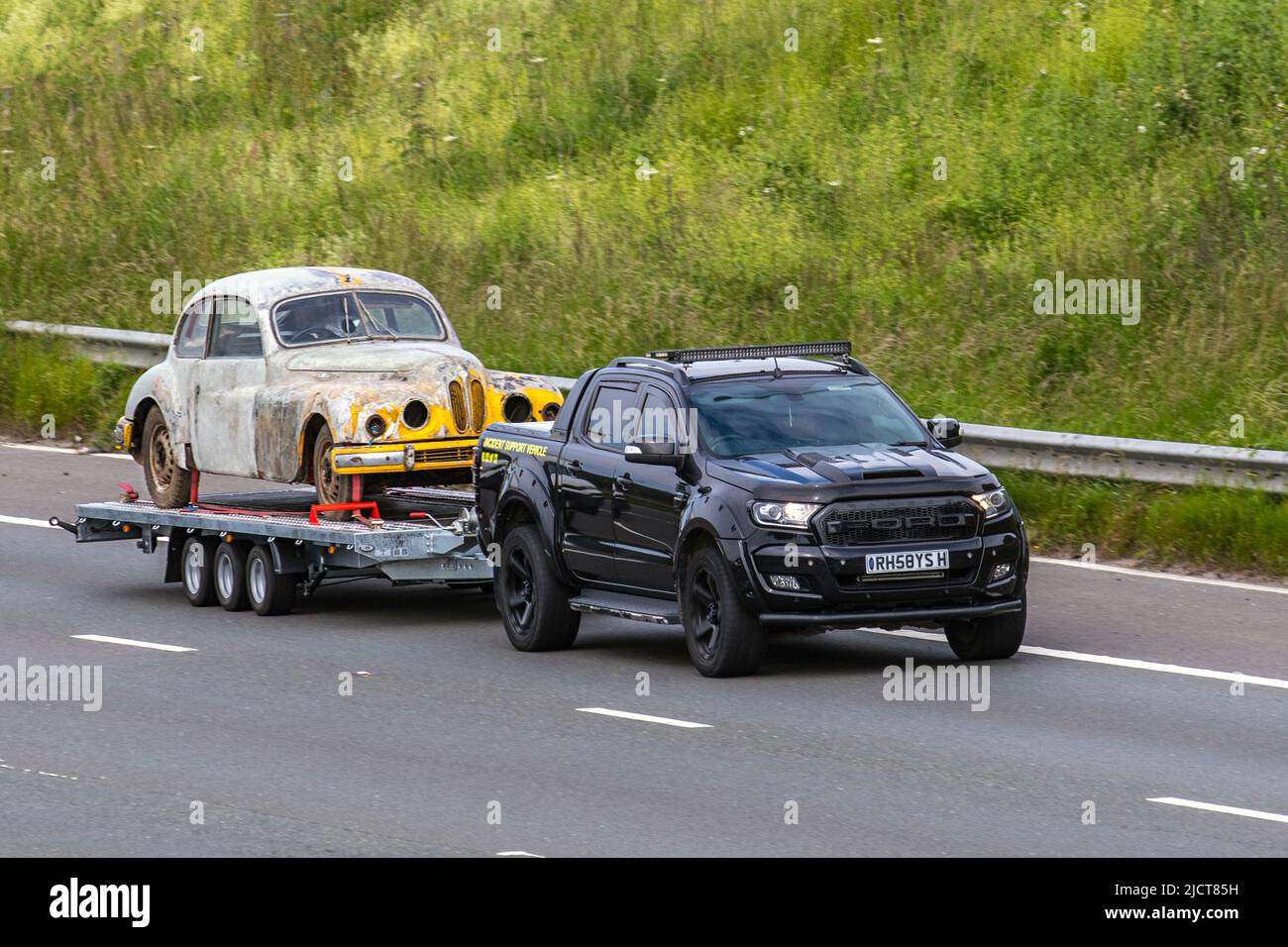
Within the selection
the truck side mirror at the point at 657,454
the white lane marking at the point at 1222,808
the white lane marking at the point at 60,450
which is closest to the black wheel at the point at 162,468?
the truck side mirror at the point at 657,454

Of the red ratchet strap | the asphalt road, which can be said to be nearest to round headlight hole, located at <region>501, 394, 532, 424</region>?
the red ratchet strap

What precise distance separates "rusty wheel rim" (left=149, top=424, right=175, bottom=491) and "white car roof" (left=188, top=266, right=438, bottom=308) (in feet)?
3.57

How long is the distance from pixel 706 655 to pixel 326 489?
3.98 m

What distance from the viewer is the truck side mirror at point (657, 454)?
1295cm

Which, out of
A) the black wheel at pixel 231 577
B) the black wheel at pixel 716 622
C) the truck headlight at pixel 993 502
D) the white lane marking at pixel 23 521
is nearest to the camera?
the black wheel at pixel 716 622

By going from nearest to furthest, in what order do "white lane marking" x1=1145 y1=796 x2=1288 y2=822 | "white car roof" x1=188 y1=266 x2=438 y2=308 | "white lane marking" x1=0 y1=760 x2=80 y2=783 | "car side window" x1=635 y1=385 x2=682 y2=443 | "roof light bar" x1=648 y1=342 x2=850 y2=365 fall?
"white lane marking" x1=1145 y1=796 x2=1288 y2=822 → "white lane marking" x1=0 y1=760 x2=80 y2=783 → "car side window" x1=635 y1=385 x2=682 y2=443 → "roof light bar" x1=648 y1=342 x2=850 y2=365 → "white car roof" x1=188 y1=266 x2=438 y2=308

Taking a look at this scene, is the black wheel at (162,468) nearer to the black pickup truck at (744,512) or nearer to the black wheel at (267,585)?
the black wheel at (267,585)

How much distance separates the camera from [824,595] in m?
12.2

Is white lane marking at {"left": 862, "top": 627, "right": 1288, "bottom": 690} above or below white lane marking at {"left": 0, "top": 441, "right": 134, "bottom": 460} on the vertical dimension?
below

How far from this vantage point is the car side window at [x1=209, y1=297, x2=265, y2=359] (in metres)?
16.7

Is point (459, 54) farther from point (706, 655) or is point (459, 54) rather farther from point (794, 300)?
point (706, 655)

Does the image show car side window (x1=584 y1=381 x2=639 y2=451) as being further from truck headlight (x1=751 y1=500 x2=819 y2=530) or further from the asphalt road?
truck headlight (x1=751 y1=500 x2=819 y2=530)

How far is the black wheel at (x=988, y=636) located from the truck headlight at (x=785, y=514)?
1.32 m

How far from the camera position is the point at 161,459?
17484mm
